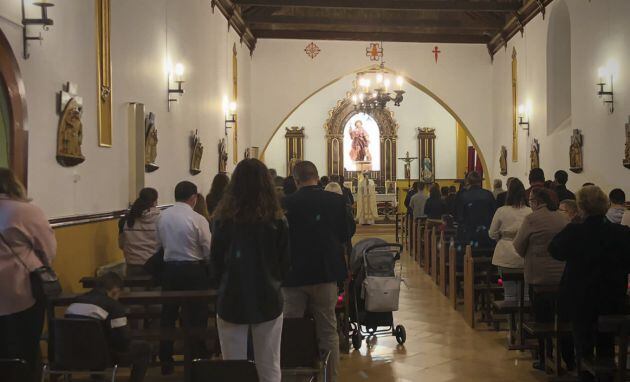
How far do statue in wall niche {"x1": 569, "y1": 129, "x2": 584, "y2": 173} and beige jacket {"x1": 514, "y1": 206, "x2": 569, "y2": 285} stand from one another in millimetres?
6234

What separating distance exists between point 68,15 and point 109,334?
11.4 ft

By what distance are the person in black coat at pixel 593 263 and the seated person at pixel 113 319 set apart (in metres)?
2.95

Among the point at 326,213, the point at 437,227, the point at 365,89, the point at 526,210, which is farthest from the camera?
the point at 365,89

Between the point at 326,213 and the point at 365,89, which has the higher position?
the point at 365,89

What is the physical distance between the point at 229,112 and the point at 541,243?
9986 mm

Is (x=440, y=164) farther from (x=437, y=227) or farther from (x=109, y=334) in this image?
(x=109, y=334)

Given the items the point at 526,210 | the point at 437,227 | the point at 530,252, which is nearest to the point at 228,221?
the point at 530,252

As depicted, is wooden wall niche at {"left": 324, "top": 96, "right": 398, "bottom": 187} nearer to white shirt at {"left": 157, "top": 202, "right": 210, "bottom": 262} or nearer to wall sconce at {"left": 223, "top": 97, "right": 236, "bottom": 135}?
wall sconce at {"left": 223, "top": 97, "right": 236, "bottom": 135}

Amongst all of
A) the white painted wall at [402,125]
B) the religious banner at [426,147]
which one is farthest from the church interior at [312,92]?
the white painted wall at [402,125]

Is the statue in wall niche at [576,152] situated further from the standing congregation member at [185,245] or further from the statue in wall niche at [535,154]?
the standing congregation member at [185,245]

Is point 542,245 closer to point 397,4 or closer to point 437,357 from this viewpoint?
point 437,357

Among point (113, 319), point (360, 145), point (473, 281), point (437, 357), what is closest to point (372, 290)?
point (437, 357)

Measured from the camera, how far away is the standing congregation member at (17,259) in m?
4.16

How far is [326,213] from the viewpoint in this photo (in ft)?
16.2
